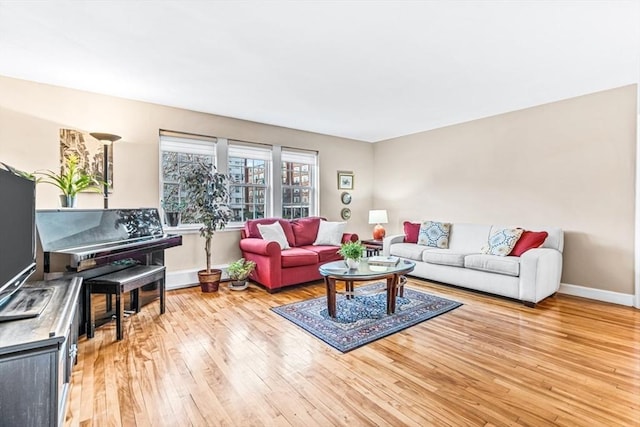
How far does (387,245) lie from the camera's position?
487 cm

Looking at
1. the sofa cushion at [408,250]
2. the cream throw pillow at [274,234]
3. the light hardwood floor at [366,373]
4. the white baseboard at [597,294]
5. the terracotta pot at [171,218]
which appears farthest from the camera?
the sofa cushion at [408,250]

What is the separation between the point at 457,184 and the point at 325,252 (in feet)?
7.97

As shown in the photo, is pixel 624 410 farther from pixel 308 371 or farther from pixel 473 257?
pixel 473 257

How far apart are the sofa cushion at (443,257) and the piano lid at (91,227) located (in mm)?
3461

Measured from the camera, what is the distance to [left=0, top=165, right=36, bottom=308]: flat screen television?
147 cm

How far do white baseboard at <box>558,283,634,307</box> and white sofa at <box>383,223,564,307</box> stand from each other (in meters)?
0.22

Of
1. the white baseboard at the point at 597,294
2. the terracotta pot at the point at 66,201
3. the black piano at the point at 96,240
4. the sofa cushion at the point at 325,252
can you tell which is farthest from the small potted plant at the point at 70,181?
the white baseboard at the point at 597,294

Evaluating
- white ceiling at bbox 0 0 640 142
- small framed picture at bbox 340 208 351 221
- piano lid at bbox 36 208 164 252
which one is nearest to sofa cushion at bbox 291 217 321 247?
small framed picture at bbox 340 208 351 221

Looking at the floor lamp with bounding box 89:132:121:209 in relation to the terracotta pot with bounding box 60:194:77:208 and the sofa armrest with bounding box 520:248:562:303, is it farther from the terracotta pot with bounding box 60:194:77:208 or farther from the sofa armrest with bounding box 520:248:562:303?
the sofa armrest with bounding box 520:248:562:303

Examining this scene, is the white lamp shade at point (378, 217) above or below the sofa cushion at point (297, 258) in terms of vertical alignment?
above

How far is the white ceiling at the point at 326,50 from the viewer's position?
6.70 feet

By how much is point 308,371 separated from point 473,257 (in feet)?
8.78

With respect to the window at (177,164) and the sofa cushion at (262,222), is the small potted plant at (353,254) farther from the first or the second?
the window at (177,164)

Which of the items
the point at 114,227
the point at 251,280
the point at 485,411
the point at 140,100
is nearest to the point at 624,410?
the point at 485,411
